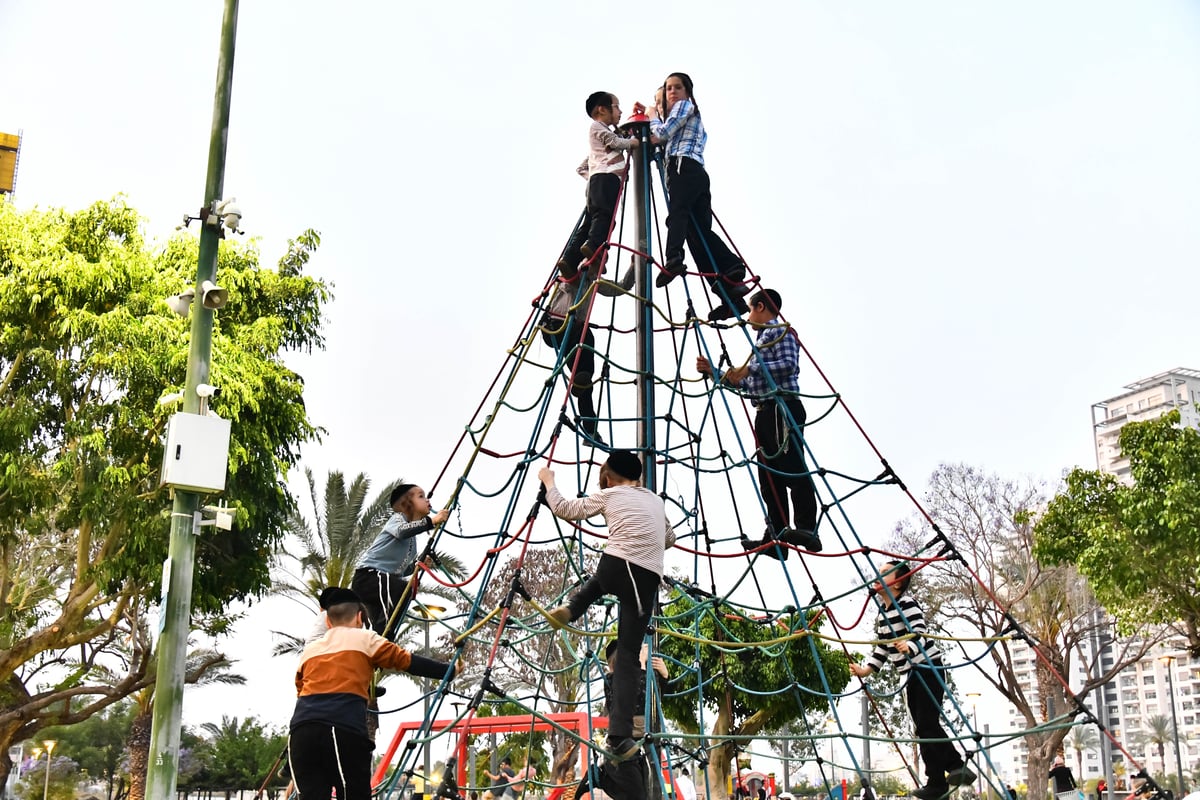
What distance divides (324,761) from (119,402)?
38.5ft

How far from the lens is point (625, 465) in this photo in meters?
4.99

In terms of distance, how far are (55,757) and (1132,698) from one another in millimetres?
103027

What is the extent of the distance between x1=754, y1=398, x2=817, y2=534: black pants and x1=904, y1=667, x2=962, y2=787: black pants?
3.57 ft

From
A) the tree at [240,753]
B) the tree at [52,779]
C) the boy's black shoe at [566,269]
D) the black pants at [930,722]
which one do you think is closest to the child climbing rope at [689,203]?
the boy's black shoe at [566,269]

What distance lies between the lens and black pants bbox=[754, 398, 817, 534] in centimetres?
633

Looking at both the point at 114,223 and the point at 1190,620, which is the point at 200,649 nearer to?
the point at 114,223

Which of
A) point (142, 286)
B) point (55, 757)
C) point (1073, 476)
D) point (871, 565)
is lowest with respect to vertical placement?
point (55, 757)

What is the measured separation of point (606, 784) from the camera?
15.3 ft

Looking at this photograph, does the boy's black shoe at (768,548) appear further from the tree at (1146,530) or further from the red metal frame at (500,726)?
the tree at (1146,530)

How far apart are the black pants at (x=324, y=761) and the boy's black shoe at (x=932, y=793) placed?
2.97 meters

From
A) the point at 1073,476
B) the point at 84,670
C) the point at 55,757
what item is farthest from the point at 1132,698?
the point at 84,670

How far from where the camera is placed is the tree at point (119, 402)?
14.1m

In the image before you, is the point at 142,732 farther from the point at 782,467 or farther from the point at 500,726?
the point at 782,467

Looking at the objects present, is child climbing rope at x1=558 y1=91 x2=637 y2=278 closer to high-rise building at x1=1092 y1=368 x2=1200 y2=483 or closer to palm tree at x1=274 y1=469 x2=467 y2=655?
palm tree at x1=274 y1=469 x2=467 y2=655
